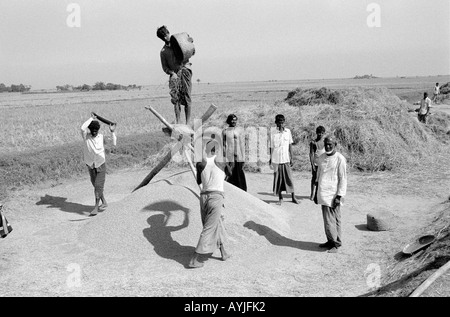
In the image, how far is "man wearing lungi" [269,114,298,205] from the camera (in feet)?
23.8

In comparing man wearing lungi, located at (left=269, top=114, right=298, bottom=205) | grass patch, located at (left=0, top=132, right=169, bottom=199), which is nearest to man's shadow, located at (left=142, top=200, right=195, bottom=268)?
man wearing lungi, located at (left=269, top=114, right=298, bottom=205)

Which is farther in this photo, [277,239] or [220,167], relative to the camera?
[277,239]

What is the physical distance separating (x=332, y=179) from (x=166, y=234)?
224 cm

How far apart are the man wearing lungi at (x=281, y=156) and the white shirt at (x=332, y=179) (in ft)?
6.60

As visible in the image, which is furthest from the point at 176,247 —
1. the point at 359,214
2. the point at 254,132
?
the point at 254,132

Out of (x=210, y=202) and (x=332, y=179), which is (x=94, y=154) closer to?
(x=210, y=202)

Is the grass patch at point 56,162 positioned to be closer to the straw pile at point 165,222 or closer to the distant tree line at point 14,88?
the straw pile at point 165,222

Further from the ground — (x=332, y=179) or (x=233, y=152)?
(x=233, y=152)

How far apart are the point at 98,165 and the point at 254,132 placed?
566 cm

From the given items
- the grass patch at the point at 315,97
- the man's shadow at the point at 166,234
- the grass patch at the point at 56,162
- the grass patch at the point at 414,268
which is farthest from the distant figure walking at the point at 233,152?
the grass patch at the point at 315,97

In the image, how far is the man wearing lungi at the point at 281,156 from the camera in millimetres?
7250

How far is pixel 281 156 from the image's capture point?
7.28m

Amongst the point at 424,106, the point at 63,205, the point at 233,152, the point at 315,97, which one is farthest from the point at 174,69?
the point at 424,106
